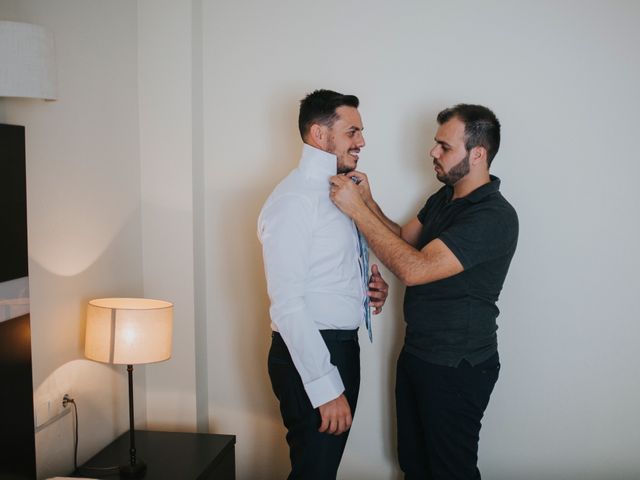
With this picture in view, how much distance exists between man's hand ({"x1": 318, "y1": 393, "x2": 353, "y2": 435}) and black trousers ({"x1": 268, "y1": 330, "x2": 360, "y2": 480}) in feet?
0.16

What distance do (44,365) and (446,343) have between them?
140 centimetres

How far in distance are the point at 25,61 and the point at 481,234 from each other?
1456 mm

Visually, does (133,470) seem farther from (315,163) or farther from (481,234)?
(481,234)

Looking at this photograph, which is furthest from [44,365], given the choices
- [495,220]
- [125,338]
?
[495,220]

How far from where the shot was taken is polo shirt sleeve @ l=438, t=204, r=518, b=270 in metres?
2.04

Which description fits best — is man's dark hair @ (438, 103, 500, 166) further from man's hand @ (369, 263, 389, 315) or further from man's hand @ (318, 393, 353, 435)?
man's hand @ (318, 393, 353, 435)

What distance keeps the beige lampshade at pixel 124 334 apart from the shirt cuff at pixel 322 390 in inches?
24.4

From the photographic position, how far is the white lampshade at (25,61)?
1516 millimetres

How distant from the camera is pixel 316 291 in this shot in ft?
6.68

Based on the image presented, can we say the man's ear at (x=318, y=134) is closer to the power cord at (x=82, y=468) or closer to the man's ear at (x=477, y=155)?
the man's ear at (x=477, y=155)

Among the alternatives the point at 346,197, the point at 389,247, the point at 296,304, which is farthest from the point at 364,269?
the point at 296,304

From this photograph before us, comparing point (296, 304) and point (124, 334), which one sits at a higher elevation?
point (296, 304)

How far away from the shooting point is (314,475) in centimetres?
199

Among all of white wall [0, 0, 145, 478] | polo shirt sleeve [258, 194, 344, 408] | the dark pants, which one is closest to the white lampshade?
white wall [0, 0, 145, 478]
